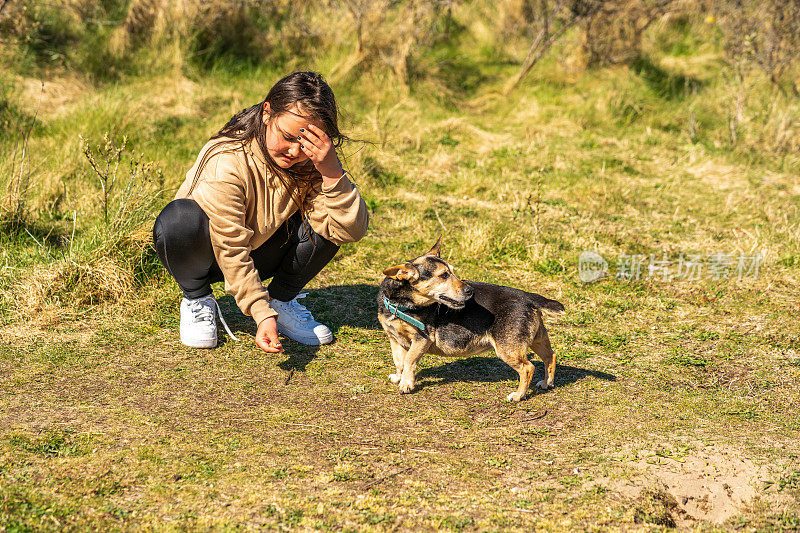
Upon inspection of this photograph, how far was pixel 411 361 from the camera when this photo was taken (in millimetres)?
4176

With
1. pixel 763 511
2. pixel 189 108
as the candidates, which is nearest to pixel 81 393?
pixel 763 511

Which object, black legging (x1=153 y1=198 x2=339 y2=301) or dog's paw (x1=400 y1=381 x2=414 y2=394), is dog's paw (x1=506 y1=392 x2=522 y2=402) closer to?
dog's paw (x1=400 y1=381 x2=414 y2=394)

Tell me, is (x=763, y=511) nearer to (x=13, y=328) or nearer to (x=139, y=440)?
(x=139, y=440)

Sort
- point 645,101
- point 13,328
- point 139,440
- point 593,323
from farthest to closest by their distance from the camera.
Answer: point 645,101, point 593,323, point 13,328, point 139,440

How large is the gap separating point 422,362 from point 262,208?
58.2 inches

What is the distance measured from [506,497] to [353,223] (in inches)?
71.9

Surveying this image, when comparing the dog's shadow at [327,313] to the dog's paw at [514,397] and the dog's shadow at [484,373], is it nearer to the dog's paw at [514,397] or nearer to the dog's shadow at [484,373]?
the dog's shadow at [484,373]

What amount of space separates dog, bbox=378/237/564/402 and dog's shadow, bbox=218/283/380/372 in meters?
0.69

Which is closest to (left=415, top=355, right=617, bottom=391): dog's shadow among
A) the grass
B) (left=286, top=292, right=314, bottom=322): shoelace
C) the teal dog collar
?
the grass

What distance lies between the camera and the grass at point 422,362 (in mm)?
3133

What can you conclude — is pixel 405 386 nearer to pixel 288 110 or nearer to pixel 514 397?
pixel 514 397

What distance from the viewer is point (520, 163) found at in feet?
27.9

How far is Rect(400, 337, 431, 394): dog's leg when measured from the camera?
4.17m

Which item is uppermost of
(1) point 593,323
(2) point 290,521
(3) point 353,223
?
(3) point 353,223
